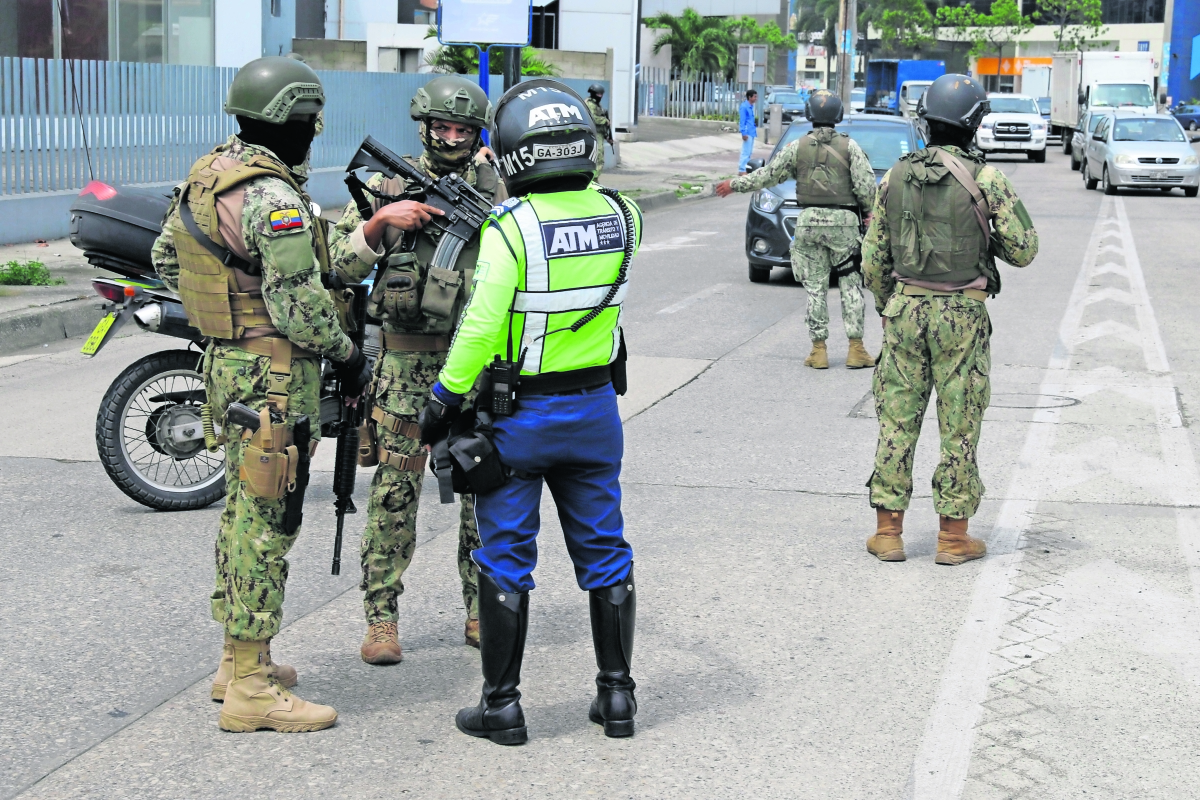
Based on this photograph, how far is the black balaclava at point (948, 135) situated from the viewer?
5.73 m

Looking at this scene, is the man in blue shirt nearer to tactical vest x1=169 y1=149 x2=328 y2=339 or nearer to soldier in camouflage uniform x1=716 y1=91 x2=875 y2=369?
soldier in camouflage uniform x1=716 y1=91 x2=875 y2=369

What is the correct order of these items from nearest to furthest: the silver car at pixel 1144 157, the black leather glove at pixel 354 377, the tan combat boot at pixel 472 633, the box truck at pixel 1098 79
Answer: the black leather glove at pixel 354 377 → the tan combat boot at pixel 472 633 → the silver car at pixel 1144 157 → the box truck at pixel 1098 79

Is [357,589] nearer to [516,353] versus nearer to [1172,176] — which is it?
[516,353]

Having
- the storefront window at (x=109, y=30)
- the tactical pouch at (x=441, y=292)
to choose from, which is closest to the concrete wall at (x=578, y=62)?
the storefront window at (x=109, y=30)

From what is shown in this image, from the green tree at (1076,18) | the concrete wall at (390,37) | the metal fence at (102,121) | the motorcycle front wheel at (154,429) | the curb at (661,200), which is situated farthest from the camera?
the green tree at (1076,18)

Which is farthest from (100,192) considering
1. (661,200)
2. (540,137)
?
(661,200)

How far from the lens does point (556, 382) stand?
3.88 m

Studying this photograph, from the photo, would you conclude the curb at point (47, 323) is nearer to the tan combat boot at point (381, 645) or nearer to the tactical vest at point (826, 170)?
the tactical vest at point (826, 170)

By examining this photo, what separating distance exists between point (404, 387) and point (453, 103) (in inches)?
36.7

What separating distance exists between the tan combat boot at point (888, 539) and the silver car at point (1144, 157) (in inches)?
881

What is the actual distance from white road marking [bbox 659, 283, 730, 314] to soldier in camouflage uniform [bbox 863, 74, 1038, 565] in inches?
271

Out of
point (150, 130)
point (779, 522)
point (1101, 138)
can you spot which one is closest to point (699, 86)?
point (1101, 138)

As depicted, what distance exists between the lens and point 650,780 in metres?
3.78

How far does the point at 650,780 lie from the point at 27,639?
2.36 m
